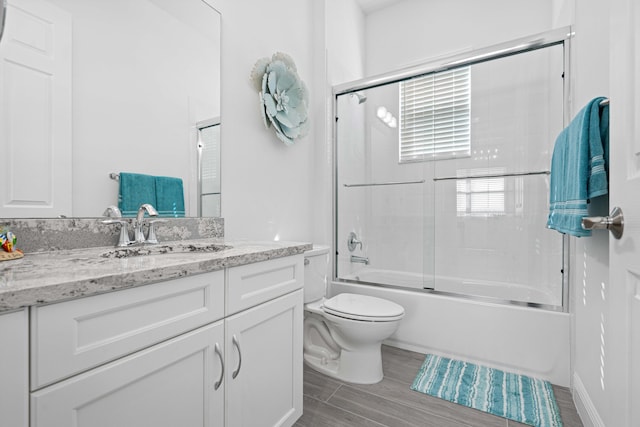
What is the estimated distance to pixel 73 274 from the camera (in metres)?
0.67

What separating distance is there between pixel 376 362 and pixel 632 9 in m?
1.76

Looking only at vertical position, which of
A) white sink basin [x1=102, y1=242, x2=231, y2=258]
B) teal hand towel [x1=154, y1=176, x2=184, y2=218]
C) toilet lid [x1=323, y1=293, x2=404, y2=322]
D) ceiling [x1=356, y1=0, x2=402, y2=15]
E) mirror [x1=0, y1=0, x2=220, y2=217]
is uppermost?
ceiling [x1=356, y1=0, x2=402, y2=15]

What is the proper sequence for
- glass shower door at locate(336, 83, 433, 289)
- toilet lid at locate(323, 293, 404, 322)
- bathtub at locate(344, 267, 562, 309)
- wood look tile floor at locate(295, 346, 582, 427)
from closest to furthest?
wood look tile floor at locate(295, 346, 582, 427), toilet lid at locate(323, 293, 404, 322), bathtub at locate(344, 267, 562, 309), glass shower door at locate(336, 83, 433, 289)

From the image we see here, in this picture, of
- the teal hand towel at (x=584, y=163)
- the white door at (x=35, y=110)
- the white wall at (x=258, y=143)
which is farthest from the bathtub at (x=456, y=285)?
the white door at (x=35, y=110)

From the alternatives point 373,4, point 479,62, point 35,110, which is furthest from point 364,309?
point 373,4

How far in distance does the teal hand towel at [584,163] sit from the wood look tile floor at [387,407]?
935 millimetres

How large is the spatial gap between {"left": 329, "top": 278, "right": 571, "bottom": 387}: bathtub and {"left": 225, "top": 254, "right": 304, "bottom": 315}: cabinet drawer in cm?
118

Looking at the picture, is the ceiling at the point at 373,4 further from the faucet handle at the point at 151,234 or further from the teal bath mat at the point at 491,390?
the teal bath mat at the point at 491,390

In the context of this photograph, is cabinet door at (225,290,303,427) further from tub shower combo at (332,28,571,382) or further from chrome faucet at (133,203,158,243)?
tub shower combo at (332,28,571,382)

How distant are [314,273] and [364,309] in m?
0.38

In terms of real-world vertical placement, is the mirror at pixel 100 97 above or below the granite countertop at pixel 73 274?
above

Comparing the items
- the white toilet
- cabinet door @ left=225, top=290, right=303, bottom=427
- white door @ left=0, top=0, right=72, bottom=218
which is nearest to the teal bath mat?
the white toilet

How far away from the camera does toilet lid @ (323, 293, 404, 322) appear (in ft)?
5.57

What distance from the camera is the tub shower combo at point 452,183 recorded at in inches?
84.4
